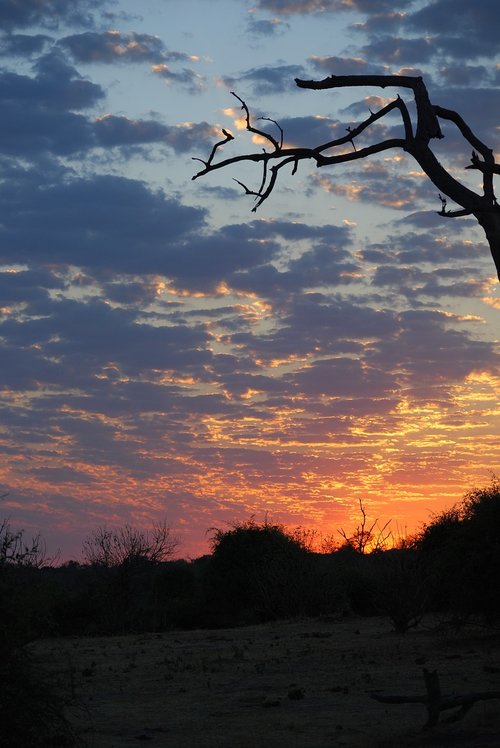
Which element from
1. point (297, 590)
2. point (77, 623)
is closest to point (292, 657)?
point (297, 590)

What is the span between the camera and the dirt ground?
12844mm

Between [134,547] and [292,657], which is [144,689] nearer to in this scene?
[292,657]

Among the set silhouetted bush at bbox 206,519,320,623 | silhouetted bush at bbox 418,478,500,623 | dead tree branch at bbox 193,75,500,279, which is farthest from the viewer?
silhouetted bush at bbox 206,519,320,623

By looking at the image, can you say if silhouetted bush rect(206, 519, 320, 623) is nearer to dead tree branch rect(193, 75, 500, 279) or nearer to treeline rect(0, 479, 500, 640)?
treeline rect(0, 479, 500, 640)

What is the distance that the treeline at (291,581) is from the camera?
901 inches

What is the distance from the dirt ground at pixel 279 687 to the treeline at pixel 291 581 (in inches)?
51.3

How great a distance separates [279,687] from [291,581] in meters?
19.1

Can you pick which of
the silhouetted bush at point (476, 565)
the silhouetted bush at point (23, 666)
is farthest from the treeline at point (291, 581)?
the silhouetted bush at point (23, 666)

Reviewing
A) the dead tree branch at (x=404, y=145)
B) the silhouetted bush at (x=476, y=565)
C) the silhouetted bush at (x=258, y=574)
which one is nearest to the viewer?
the dead tree branch at (x=404, y=145)

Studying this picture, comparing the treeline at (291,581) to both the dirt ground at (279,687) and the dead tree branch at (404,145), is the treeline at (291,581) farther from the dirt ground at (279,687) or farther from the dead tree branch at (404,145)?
the dead tree branch at (404,145)

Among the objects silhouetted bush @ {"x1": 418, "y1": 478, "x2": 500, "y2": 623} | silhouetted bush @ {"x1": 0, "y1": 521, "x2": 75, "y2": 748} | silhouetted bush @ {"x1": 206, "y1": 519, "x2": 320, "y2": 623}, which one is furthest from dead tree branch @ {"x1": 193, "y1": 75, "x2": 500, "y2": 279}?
silhouetted bush @ {"x1": 206, "y1": 519, "x2": 320, "y2": 623}

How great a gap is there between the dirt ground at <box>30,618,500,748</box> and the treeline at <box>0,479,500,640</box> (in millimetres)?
1303

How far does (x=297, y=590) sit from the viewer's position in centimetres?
3644

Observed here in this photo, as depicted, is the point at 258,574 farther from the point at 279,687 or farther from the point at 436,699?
the point at 436,699
